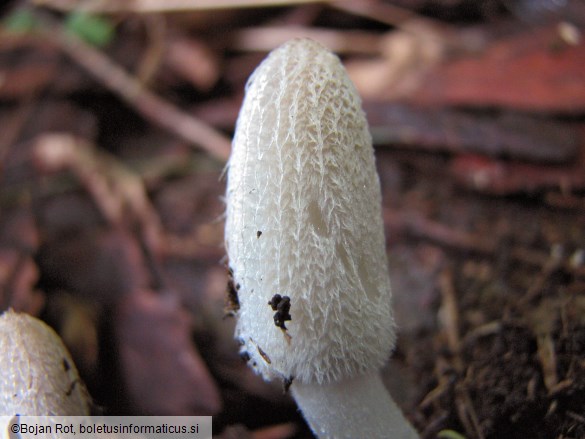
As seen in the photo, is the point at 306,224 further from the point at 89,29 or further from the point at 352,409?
the point at 89,29

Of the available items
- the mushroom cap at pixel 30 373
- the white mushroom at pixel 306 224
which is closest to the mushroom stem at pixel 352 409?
the white mushroom at pixel 306 224

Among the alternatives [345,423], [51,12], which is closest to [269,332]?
[345,423]

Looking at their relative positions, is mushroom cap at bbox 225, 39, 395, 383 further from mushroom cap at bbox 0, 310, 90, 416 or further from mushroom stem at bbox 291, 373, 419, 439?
mushroom cap at bbox 0, 310, 90, 416

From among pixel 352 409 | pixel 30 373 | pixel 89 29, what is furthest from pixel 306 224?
pixel 89 29

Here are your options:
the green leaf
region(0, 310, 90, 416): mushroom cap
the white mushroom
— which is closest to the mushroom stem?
the white mushroom

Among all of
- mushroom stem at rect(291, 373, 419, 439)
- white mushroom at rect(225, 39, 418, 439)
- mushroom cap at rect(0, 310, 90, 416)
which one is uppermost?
white mushroom at rect(225, 39, 418, 439)

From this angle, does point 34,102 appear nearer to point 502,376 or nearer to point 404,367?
point 404,367
